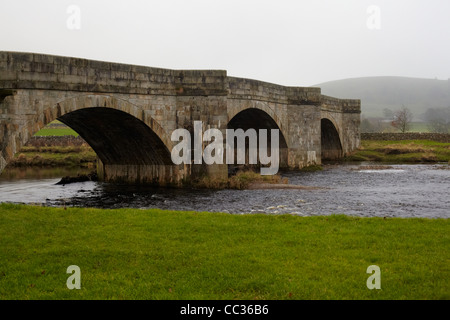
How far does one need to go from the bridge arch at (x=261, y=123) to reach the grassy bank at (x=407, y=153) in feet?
46.2

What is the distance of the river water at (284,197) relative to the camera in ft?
58.9

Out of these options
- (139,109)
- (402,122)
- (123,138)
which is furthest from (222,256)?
(402,122)

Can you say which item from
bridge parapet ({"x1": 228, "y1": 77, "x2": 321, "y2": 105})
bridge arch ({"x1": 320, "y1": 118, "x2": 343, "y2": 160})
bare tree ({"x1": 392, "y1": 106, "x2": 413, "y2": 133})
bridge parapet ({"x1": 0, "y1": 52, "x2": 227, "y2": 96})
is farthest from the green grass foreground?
bare tree ({"x1": 392, "y1": 106, "x2": 413, "y2": 133})

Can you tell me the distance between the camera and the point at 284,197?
21.5 m

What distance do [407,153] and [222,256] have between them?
43332mm

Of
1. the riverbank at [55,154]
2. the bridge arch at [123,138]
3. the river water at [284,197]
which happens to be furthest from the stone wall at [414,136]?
the bridge arch at [123,138]

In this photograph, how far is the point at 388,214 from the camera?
649 inches

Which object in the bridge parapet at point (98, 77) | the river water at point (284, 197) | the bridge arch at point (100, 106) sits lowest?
the river water at point (284, 197)

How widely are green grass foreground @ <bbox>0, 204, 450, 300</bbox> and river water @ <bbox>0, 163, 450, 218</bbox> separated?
4.70m

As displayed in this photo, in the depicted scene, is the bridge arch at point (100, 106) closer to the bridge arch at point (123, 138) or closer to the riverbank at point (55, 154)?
the bridge arch at point (123, 138)

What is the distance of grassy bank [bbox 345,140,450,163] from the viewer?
150ft
